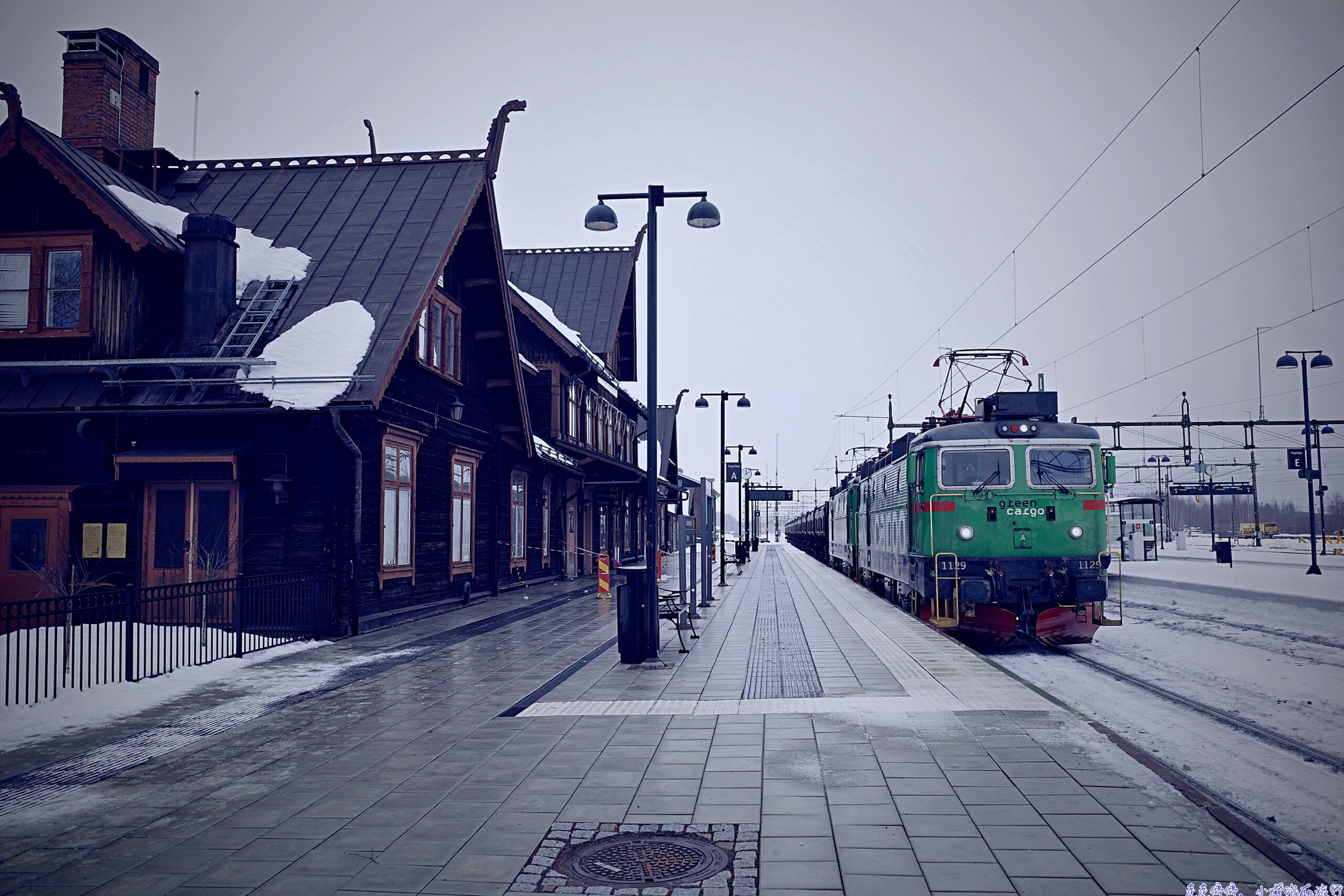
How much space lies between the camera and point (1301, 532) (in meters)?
126

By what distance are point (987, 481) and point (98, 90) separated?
18505 mm

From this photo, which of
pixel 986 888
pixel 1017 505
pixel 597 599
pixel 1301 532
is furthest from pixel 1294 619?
pixel 1301 532

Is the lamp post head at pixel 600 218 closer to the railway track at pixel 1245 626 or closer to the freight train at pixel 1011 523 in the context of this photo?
the freight train at pixel 1011 523

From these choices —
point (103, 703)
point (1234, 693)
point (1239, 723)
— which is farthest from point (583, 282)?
point (1239, 723)

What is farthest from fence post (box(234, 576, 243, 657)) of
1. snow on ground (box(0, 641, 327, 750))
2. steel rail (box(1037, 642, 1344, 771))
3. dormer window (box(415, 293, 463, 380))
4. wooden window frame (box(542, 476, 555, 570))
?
wooden window frame (box(542, 476, 555, 570))

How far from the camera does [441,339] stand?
1938 centimetres

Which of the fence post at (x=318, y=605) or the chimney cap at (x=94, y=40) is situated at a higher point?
the chimney cap at (x=94, y=40)

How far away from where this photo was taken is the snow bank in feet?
48.1

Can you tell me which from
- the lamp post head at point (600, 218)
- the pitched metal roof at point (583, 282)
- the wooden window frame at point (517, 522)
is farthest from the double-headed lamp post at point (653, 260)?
the pitched metal roof at point (583, 282)

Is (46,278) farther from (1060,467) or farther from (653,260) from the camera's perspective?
(1060,467)

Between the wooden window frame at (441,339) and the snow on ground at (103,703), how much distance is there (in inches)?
278

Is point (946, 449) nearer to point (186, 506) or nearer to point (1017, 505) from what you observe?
point (1017, 505)

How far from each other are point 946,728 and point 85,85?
20180mm

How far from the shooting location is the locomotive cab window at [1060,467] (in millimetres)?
15531
